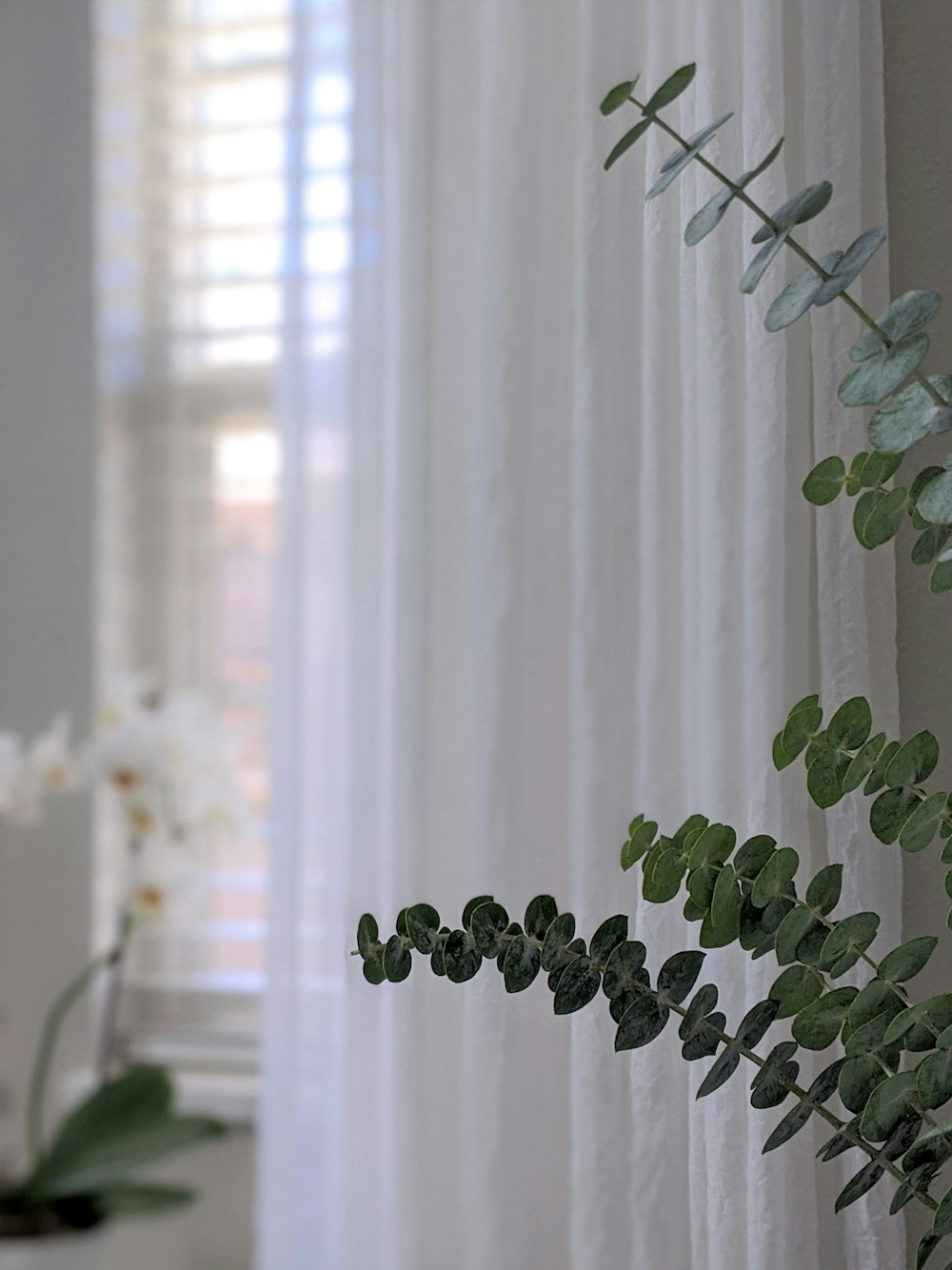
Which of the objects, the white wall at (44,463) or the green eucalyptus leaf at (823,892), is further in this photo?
the white wall at (44,463)

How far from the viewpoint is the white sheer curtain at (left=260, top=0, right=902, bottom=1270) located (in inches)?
29.1

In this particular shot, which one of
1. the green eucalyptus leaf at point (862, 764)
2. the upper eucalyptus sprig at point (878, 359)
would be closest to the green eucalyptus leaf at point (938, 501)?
the upper eucalyptus sprig at point (878, 359)

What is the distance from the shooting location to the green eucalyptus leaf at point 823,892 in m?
0.53

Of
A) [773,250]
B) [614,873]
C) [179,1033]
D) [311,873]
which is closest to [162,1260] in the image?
[179,1033]

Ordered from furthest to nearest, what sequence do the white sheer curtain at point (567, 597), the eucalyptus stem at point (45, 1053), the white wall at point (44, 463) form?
the white wall at point (44, 463) < the eucalyptus stem at point (45, 1053) < the white sheer curtain at point (567, 597)

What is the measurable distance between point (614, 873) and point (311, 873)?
1.47 ft

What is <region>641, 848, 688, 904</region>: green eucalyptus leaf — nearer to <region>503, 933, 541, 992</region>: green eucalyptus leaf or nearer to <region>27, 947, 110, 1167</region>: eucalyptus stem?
<region>503, 933, 541, 992</region>: green eucalyptus leaf

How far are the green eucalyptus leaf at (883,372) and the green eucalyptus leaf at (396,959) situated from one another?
276mm

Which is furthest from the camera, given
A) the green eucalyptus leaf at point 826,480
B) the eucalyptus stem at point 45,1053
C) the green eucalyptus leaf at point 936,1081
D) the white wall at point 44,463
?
the white wall at point 44,463

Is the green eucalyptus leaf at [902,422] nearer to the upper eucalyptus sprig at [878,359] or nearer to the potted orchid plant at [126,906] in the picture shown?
the upper eucalyptus sprig at [878,359]

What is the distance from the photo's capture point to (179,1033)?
1885mm

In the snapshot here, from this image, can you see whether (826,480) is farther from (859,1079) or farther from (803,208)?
(859,1079)

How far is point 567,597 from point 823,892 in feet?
1.21

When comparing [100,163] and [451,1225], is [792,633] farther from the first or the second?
[100,163]
